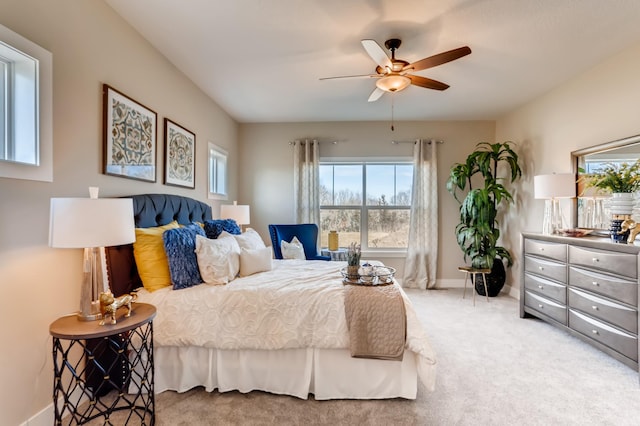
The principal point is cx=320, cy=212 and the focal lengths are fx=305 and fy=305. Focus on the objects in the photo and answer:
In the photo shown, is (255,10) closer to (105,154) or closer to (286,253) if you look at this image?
(105,154)

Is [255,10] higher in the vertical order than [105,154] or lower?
higher

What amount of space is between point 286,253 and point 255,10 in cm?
250

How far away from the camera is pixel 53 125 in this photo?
1744mm

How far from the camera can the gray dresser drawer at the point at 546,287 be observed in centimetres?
299

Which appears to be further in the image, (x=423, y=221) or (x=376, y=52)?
(x=423, y=221)

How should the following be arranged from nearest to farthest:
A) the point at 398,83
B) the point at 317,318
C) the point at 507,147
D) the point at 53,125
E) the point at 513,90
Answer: the point at 53,125
the point at 317,318
the point at 398,83
the point at 513,90
the point at 507,147

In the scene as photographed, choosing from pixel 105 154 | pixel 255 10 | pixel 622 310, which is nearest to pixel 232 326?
pixel 105 154

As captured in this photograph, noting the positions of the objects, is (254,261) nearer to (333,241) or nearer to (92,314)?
(92,314)

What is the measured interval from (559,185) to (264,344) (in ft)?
10.8

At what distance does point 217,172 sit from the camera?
14.2 feet

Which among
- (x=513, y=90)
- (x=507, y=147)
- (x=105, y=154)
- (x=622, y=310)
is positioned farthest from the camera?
(x=507, y=147)

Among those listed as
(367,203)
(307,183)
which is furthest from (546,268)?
(307,183)

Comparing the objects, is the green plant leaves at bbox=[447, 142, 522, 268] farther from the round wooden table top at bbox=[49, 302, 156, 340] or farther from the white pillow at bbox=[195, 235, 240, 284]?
the round wooden table top at bbox=[49, 302, 156, 340]

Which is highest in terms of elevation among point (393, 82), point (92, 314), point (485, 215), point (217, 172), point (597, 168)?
point (393, 82)
